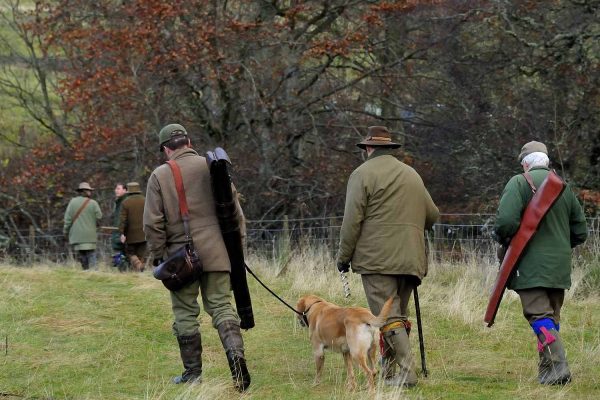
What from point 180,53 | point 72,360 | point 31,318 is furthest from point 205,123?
point 72,360

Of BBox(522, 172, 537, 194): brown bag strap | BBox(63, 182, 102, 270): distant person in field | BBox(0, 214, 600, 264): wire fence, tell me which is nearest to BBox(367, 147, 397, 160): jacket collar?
BBox(522, 172, 537, 194): brown bag strap

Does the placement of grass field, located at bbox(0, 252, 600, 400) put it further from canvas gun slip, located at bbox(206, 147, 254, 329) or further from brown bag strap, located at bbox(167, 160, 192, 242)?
brown bag strap, located at bbox(167, 160, 192, 242)

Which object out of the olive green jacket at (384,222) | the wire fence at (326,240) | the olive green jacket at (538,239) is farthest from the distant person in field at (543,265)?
the wire fence at (326,240)

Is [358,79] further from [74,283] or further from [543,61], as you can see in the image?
[74,283]

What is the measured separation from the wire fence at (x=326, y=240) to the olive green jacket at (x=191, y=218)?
15.0 feet

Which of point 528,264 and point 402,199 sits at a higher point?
point 402,199

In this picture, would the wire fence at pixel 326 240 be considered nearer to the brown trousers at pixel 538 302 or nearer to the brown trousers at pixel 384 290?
the brown trousers at pixel 538 302

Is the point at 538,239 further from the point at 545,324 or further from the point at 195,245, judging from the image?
the point at 195,245

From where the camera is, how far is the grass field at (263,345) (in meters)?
6.85

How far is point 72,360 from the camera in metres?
A: 8.05

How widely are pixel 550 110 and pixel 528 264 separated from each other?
12740 millimetres

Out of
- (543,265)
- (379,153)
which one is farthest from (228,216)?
(543,265)

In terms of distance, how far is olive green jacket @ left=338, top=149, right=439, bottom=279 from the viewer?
6906 mm

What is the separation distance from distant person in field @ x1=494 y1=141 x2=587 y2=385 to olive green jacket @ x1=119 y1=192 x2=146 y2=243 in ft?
29.5
